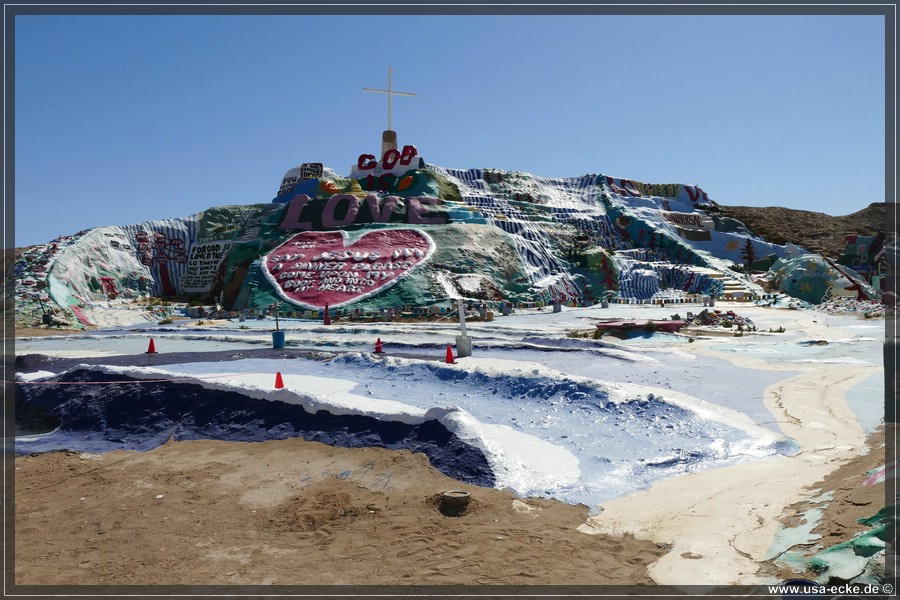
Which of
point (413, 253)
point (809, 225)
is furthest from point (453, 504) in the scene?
point (809, 225)

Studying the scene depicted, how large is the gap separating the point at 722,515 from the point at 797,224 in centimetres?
6755

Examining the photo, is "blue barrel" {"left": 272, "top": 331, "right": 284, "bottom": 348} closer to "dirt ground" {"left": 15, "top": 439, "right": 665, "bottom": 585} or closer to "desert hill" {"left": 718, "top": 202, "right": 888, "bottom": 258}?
"dirt ground" {"left": 15, "top": 439, "right": 665, "bottom": 585}

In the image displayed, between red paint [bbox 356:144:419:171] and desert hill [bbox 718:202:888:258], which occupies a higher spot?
red paint [bbox 356:144:419:171]

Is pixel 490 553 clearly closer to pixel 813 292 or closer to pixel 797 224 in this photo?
pixel 813 292

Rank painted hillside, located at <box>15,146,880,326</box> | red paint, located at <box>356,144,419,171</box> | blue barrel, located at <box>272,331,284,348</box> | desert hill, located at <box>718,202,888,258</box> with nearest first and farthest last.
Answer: blue barrel, located at <box>272,331,284,348</box>, painted hillside, located at <box>15,146,880,326</box>, red paint, located at <box>356,144,419,171</box>, desert hill, located at <box>718,202,888,258</box>

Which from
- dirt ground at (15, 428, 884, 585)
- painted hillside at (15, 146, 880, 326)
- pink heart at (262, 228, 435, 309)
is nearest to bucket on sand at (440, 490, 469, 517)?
dirt ground at (15, 428, 884, 585)

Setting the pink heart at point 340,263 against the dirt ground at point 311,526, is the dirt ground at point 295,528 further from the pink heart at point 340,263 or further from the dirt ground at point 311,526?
the pink heart at point 340,263

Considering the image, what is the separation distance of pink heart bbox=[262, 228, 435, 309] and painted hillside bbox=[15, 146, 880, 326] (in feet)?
0.39

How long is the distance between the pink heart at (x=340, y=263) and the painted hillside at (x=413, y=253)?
119 mm

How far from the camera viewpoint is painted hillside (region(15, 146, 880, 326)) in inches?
1428

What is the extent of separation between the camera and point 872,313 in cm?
2891

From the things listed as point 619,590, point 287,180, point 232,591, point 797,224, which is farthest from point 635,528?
point 797,224

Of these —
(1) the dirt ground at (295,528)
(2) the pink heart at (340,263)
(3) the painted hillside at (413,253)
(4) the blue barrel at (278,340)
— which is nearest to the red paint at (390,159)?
(3) the painted hillside at (413,253)

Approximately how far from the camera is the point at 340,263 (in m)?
38.0
